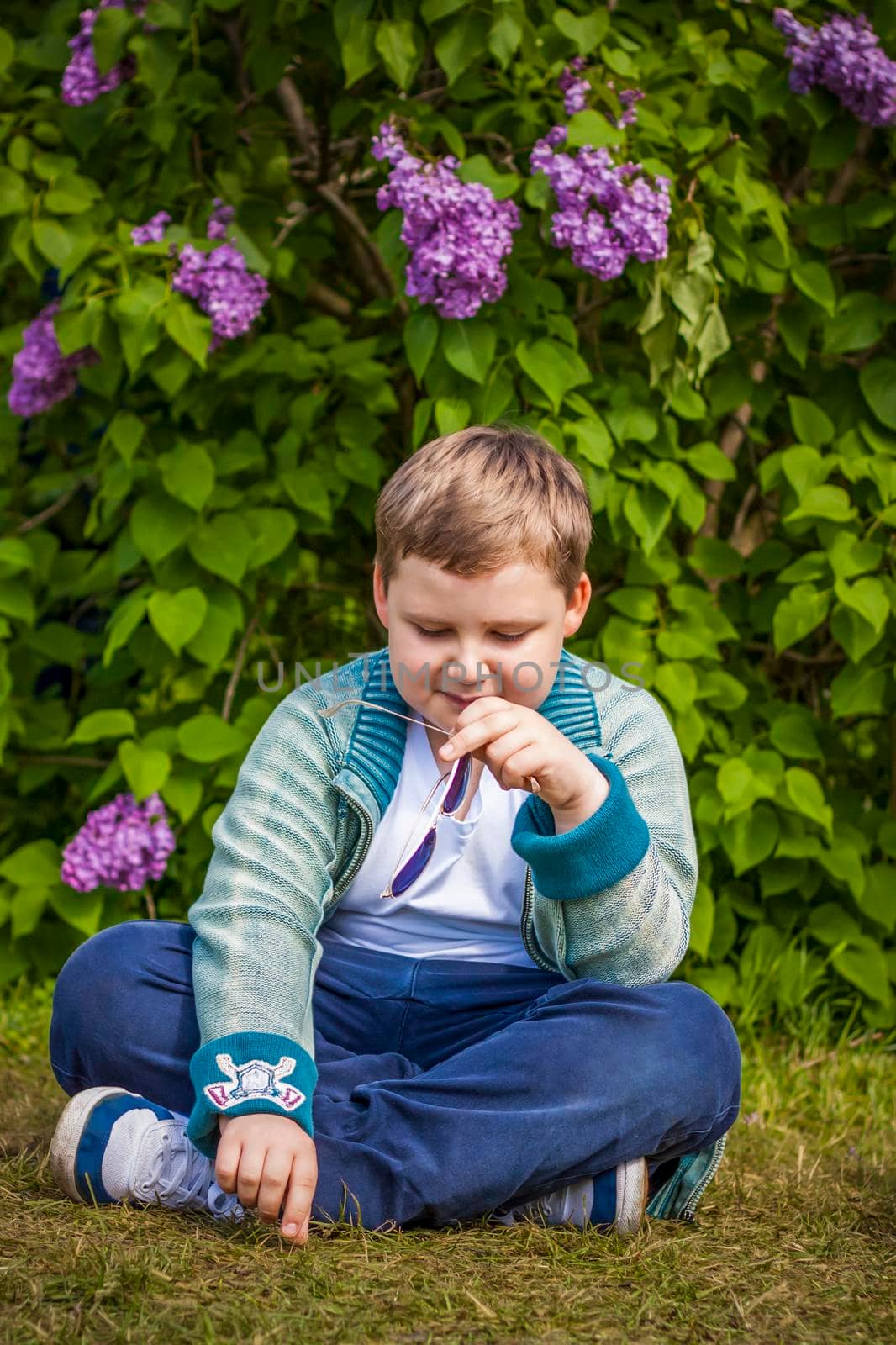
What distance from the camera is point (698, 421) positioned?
2.81 meters

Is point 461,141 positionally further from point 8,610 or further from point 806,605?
point 8,610

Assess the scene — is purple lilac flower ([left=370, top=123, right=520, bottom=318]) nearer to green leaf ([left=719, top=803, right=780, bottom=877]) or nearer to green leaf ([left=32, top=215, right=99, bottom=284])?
green leaf ([left=32, top=215, right=99, bottom=284])

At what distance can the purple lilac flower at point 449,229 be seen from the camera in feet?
7.43

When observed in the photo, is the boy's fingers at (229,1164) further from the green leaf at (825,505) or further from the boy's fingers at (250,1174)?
the green leaf at (825,505)

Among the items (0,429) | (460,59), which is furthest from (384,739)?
(0,429)

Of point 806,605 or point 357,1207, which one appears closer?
point 357,1207

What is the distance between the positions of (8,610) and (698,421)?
4.47 feet

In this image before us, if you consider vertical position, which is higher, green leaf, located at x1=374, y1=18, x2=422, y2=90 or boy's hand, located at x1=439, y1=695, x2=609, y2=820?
green leaf, located at x1=374, y1=18, x2=422, y2=90

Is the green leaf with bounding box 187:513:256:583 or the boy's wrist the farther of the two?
the green leaf with bounding box 187:513:256:583

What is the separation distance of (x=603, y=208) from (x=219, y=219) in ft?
2.33

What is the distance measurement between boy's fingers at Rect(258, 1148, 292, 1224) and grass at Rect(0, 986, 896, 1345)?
0.04m

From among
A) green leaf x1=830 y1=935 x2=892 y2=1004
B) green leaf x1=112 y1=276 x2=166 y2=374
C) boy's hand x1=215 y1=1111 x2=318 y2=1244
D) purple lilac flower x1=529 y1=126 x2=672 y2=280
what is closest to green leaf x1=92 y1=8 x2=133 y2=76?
green leaf x1=112 y1=276 x2=166 y2=374

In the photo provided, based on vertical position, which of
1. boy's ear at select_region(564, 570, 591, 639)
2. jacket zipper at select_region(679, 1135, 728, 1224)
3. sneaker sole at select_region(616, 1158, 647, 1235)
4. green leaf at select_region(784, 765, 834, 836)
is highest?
boy's ear at select_region(564, 570, 591, 639)

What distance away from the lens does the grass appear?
1337mm
